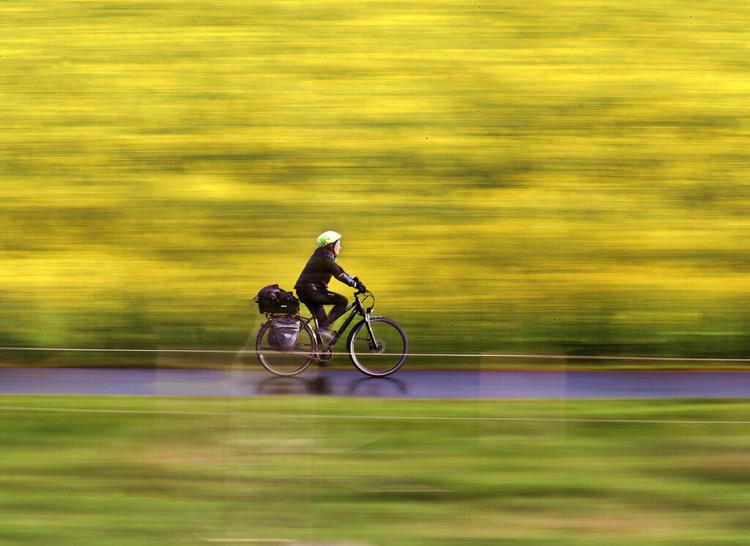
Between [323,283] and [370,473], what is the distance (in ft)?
10.5

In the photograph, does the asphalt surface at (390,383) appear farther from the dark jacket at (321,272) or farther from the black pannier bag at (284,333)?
the dark jacket at (321,272)

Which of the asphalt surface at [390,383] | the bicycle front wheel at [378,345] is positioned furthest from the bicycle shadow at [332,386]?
the bicycle front wheel at [378,345]

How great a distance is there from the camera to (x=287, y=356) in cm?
880

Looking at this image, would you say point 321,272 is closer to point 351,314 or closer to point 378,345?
point 351,314

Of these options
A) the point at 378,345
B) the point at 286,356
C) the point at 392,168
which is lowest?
the point at 286,356

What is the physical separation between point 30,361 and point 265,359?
102 inches

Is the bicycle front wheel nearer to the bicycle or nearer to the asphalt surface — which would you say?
the bicycle

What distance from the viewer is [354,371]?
9.09m

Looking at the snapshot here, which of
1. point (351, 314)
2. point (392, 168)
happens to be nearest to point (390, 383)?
point (351, 314)

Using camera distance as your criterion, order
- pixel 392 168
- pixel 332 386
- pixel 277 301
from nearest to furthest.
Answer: pixel 332 386, pixel 277 301, pixel 392 168

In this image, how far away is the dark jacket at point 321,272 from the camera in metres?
8.52

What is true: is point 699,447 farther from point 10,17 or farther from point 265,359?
point 10,17

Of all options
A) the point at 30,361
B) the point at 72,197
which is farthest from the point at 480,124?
the point at 30,361

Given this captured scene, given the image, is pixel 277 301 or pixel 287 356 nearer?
pixel 277 301
